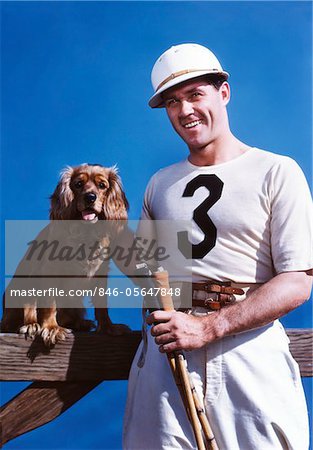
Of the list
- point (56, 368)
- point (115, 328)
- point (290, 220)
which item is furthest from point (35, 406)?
point (290, 220)

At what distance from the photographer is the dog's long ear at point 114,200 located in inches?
121

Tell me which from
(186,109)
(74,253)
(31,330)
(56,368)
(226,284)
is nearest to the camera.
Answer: (226,284)

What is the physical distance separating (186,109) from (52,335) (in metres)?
1.04

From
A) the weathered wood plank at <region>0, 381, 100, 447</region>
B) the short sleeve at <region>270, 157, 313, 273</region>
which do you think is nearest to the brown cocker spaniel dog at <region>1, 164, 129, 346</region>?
the weathered wood plank at <region>0, 381, 100, 447</region>

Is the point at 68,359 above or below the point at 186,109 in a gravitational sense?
below

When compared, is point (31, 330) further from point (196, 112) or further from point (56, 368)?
point (196, 112)

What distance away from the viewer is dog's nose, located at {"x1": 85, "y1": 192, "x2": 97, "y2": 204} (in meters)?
3.12

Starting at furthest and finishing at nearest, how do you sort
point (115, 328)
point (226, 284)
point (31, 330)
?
point (115, 328)
point (31, 330)
point (226, 284)

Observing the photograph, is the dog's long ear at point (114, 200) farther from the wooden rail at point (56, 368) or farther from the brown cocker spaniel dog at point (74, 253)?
the wooden rail at point (56, 368)

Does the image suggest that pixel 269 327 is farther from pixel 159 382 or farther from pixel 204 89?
pixel 204 89

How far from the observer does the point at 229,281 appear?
2.27 metres

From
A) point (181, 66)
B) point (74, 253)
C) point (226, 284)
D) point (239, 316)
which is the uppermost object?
point (181, 66)

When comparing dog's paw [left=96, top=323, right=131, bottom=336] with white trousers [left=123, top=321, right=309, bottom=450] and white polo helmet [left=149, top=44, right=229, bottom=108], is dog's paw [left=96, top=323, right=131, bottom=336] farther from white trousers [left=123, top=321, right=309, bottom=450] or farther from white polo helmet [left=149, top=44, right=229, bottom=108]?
white polo helmet [left=149, top=44, right=229, bottom=108]

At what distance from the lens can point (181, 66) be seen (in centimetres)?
241
